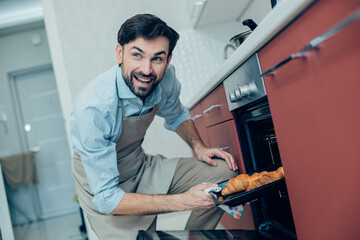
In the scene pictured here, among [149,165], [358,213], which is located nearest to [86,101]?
[149,165]

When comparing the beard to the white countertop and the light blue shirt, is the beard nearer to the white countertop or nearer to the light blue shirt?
the light blue shirt

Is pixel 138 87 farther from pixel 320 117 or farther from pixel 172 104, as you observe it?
pixel 320 117

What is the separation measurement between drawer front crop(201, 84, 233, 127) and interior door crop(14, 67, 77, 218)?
328cm

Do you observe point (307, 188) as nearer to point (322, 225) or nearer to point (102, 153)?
point (322, 225)

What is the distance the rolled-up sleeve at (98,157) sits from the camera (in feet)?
3.40

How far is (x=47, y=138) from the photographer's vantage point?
4.47m

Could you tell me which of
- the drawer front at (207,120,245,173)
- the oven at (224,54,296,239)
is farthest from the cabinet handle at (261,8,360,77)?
the drawer front at (207,120,245,173)

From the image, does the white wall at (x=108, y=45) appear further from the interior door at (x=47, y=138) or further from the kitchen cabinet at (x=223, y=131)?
the interior door at (x=47, y=138)

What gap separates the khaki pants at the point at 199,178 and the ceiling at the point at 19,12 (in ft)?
10.9

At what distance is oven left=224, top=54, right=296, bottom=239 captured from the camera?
904 millimetres

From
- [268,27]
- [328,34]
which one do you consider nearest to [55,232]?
[268,27]

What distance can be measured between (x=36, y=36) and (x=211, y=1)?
3283 mm

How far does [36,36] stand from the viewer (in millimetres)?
4426

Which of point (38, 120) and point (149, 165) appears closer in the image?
point (149, 165)
